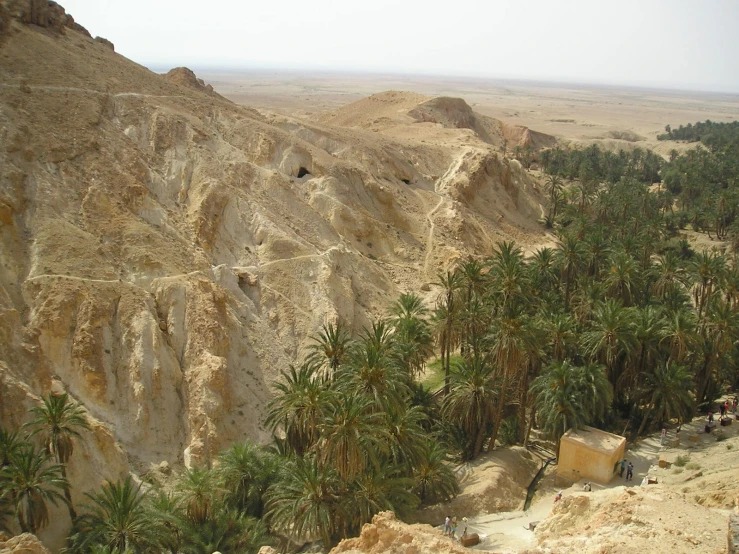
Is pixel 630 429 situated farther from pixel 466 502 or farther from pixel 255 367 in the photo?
pixel 255 367

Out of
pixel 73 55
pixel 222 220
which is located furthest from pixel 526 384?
pixel 73 55

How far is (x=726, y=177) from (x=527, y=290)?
2493 inches

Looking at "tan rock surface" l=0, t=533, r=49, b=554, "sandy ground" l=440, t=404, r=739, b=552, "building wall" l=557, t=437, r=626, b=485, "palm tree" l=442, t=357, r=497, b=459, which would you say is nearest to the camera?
"tan rock surface" l=0, t=533, r=49, b=554

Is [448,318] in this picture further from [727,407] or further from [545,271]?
[727,407]

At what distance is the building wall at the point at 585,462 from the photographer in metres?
26.5

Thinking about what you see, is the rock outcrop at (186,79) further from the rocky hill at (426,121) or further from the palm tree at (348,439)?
the palm tree at (348,439)

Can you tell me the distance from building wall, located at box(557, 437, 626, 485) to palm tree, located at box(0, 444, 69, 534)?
19588 millimetres

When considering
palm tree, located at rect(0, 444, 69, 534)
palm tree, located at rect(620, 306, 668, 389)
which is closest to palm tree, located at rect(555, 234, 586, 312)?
palm tree, located at rect(620, 306, 668, 389)

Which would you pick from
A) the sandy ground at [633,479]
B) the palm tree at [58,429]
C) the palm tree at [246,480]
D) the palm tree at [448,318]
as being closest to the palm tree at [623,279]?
the sandy ground at [633,479]

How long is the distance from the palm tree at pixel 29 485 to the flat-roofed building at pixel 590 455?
1964 cm

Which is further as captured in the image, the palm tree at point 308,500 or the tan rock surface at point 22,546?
the palm tree at point 308,500

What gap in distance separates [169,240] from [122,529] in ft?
66.1

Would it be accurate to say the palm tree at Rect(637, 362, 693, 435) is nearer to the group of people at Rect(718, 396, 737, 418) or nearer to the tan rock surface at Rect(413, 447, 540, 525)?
the group of people at Rect(718, 396, 737, 418)

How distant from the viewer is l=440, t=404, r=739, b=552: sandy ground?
2230 cm
